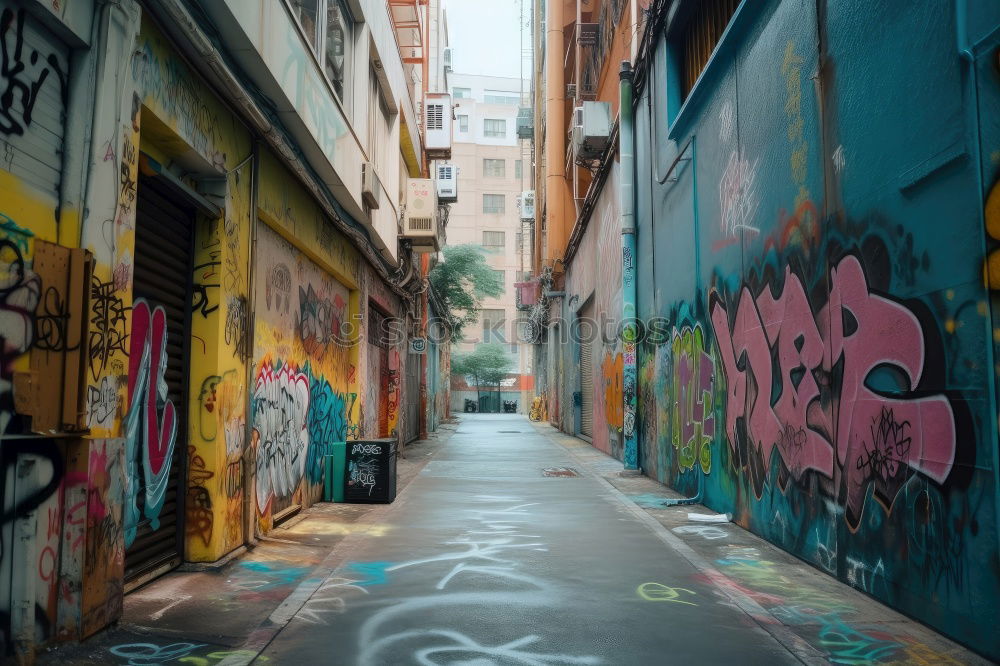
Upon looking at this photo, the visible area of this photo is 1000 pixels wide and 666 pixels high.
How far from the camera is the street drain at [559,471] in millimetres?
14055

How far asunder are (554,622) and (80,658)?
277 centimetres

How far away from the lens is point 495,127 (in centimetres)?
7019

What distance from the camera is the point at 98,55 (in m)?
Result: 4.36

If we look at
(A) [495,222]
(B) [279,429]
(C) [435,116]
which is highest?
(A) [495,222]

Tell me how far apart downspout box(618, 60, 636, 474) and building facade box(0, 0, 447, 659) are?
17.8 feet

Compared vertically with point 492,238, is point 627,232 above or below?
below

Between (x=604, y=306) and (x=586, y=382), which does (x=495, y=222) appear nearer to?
(x=586, y=382)

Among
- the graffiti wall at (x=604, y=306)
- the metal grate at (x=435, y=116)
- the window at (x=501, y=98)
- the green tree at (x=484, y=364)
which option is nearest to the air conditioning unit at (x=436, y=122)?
the metal grate at (x=435, y=116)

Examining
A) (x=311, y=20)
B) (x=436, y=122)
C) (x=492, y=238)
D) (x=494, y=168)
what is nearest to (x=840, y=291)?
(x=311, y=20)

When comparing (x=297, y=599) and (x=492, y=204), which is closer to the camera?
(x=297, y=599)

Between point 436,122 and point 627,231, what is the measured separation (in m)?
10.8

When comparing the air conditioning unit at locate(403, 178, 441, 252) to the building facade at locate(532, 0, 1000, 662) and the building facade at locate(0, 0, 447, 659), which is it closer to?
the building facade at locate(0, 0, 447, 659)

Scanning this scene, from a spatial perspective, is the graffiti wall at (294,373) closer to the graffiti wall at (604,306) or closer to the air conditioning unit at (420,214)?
the air conditioning unit at (420,214)

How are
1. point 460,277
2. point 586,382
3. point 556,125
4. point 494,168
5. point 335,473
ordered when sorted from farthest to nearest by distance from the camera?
point 494,168 → point 460,277 → point 556,125 → point 586,382 → point 335,473
